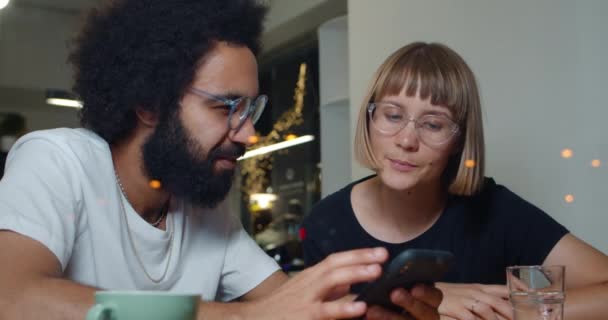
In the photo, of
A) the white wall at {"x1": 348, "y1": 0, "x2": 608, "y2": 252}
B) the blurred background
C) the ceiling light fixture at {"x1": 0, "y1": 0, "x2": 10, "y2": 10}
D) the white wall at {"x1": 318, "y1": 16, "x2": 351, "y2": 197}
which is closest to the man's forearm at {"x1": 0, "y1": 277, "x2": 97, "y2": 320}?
the blurred background

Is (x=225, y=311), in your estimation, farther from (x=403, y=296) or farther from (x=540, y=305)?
(x=540, y=305)

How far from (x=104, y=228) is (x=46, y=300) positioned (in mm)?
308

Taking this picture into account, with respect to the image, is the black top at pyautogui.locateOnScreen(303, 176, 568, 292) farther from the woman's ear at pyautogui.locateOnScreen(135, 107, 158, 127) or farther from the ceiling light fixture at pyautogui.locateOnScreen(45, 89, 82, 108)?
the ceiling light fixture at pyautogui.locateOnScreen(45, 89, 82, 108)

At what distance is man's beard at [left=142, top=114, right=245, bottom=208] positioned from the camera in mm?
1102

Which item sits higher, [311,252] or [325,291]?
[325,291]

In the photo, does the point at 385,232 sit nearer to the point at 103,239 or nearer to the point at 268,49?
the point at 268,49

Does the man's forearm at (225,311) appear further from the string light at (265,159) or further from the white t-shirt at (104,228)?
the string light at (265,159)

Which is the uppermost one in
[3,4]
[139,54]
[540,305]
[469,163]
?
[3,4]

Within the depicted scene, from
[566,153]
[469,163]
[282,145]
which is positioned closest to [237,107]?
[469,163]

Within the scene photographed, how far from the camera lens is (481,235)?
4.51 ft

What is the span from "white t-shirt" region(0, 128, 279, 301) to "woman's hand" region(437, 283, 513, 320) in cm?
37

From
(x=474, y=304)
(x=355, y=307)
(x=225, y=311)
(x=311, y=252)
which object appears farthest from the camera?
(x=311, y=252)

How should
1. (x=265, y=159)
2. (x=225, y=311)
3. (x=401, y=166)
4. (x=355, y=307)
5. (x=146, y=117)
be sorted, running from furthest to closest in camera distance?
(x=265, y=159)
(x=401, y=166)
(x=146, y=117)
(x=225, y=311)
(x=355, y=307)

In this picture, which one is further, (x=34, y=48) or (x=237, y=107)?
(x=34, y=48)
